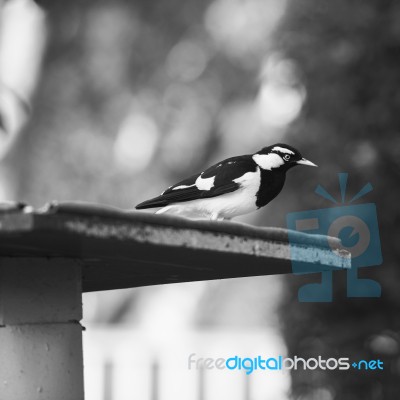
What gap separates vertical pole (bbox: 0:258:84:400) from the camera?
166 centimetres

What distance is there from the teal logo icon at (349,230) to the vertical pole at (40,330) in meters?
1.94

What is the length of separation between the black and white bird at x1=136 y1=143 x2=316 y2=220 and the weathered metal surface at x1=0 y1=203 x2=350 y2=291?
86cm

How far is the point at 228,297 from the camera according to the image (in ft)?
39.9

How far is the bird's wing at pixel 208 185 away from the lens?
293 cm

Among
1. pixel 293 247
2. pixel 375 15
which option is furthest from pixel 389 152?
pixel 293 247

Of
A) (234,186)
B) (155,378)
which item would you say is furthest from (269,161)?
(155,378)

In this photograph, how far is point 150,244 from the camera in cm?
147

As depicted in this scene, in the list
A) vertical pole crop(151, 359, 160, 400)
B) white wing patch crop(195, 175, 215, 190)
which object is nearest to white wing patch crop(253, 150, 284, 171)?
white wing patch crop(195, 175, 215, 190)

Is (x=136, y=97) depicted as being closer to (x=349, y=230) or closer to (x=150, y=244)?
(x=349, y=230)

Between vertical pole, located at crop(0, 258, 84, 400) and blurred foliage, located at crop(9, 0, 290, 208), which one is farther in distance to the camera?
blurred foliage, located at crop(9, 0, 290, 208)

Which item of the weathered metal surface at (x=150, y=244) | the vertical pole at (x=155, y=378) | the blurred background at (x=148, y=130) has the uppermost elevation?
the blurred background at (x=148, y=130)

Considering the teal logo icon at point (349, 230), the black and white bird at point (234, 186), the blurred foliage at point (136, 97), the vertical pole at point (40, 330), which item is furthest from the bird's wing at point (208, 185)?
the blurred foliage at point (136, 97)

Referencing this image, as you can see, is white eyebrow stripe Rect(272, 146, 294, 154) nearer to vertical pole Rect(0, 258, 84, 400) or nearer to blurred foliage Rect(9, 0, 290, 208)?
vertical pole Rect(0, 258, 84, 400)

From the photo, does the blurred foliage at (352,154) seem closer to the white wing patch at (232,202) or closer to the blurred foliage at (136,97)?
the white wing patch at (232,202)
